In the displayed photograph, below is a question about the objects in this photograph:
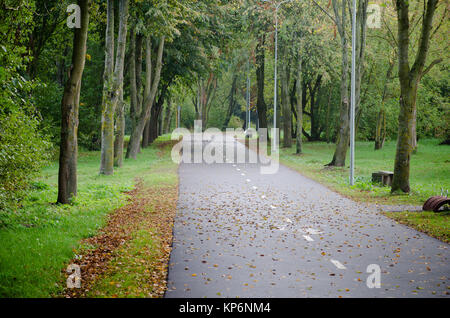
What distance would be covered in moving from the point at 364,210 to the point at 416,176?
11019 millimetres

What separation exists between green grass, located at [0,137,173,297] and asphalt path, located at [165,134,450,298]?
167 centimetres

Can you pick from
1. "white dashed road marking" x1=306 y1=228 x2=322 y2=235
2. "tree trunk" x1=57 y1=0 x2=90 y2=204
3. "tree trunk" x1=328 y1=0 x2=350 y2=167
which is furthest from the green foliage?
"tree trunk" x1=328 y1=0 x2=350 y2=167

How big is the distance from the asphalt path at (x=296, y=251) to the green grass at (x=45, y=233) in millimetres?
1667

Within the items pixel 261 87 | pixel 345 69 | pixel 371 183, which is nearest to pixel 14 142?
pixel 371 183

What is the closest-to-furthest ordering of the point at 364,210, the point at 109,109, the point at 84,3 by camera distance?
1. the point at 84,3
2. the point at 364,210
3. the point at 109,109

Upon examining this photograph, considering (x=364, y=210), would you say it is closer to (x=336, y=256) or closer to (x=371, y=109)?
(x=336, y=256)

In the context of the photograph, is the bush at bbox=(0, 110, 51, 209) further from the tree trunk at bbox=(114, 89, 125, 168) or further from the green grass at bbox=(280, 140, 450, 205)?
the tree trunk at bbox=(114, 89, 125, 168)

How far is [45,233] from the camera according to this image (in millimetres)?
9031

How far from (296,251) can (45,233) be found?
449 centimetres

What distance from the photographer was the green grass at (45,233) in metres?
6.48

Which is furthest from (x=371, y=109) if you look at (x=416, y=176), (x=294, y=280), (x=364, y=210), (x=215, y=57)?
(x=294, y=280)

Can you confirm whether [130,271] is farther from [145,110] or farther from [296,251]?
[145,110]

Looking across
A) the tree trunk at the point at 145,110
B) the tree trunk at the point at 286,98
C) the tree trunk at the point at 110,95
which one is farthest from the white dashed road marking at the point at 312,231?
the tree trunk at the point at 286,98
